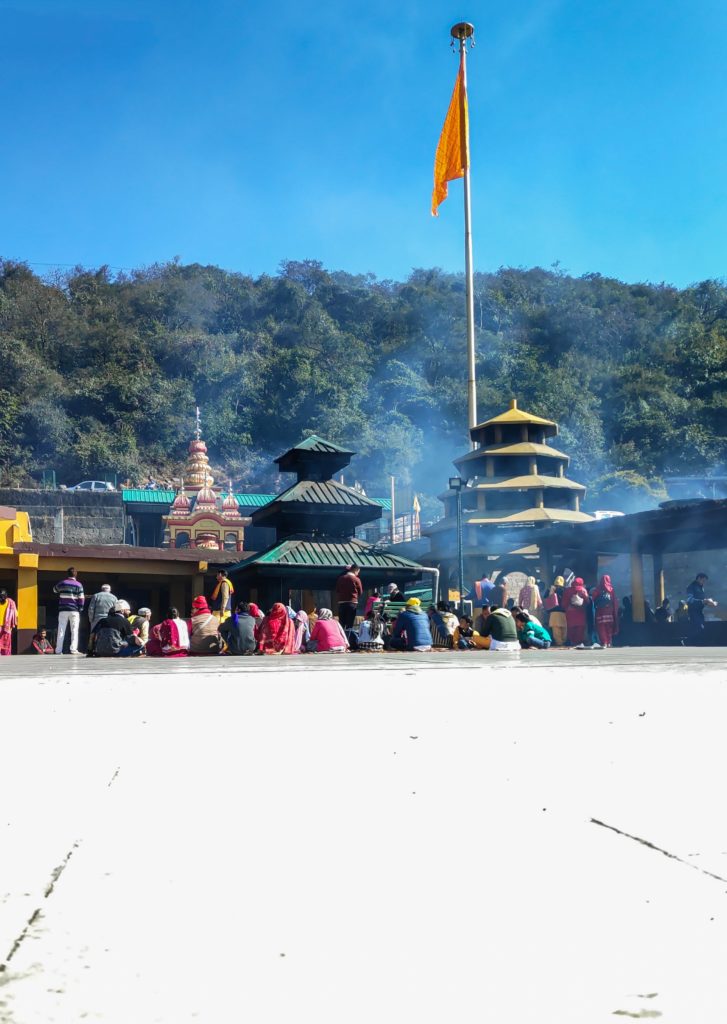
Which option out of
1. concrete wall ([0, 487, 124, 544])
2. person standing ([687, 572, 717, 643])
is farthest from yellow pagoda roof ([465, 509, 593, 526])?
concrete wall ([0, 487, 124, 544])

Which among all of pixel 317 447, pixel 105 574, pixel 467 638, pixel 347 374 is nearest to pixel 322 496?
pixel 317 447

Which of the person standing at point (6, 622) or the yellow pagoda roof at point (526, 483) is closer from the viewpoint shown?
the person standing at point (6, 622)

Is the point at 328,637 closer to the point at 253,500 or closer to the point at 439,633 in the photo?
the point at 439,633

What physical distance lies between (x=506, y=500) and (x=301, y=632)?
17485 mm

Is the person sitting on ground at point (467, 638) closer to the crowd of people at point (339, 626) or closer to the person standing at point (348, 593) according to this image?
the crowd of people at point (339, 626)

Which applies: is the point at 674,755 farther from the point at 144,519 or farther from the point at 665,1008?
the point at 144,519

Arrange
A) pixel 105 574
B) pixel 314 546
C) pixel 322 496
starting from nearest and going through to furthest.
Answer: pixel 314 546, pixel 322 496, pixel 105 574

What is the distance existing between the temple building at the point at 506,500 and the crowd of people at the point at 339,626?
10119mm

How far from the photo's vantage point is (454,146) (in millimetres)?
33625

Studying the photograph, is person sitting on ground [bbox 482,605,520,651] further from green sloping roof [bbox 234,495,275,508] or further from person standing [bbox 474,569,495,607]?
green sloping roof [bbox 234,495,275,508]

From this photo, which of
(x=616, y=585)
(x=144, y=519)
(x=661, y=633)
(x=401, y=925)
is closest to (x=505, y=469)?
(x=616, y=585)

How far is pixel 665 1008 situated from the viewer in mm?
2465

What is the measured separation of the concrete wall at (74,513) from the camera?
48562mm

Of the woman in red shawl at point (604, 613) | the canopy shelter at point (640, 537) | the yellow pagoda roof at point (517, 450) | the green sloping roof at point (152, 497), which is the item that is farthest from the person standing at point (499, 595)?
the green sloping roof at point (152, 497)
